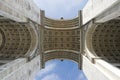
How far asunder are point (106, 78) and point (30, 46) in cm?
1743

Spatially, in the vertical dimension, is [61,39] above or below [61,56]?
above

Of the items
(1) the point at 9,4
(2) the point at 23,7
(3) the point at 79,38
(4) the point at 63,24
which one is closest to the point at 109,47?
(3) the point at 79,38

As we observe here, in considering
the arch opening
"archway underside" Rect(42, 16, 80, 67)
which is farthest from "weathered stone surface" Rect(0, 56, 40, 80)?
"archway underside" Rect(42, 16, 80, 67)

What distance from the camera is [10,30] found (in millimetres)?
36125

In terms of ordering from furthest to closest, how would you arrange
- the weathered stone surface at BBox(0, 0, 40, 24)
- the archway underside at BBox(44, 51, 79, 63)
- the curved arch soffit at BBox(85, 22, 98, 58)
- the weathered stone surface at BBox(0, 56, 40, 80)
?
the archway underside at BBox(44, 51, 79, 63) → the curved arch soffit at BBox(85, 22, 98, 58) → the weathered stone surface at BBox(0, 56, 40, 80) → the weathered stone surface at BBox(0, 0, 40, 24)

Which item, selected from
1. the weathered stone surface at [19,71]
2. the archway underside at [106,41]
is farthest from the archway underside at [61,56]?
the weathered stone surface at [19,71]

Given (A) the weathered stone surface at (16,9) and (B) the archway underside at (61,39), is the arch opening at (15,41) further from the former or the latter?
(B) the archway underside at (61,39)

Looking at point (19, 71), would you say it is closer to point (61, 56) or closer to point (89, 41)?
point (89, 41)

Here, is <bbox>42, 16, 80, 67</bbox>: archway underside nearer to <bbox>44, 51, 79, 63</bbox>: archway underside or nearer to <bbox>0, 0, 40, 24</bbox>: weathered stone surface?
<bbox>44, 51, 79, 63</bbox>: archway underside

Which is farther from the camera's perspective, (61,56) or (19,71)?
(61,56)

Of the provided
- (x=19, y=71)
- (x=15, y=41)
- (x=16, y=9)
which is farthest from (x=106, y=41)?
(x=16, y=9)

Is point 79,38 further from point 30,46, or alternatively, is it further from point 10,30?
point 10,30

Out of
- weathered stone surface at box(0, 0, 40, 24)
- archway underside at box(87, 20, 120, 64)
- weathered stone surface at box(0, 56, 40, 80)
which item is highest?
weathered stone surface at box(0, 0, 40, 24)

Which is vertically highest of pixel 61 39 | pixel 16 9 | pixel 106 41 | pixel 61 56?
pixel 16 9
